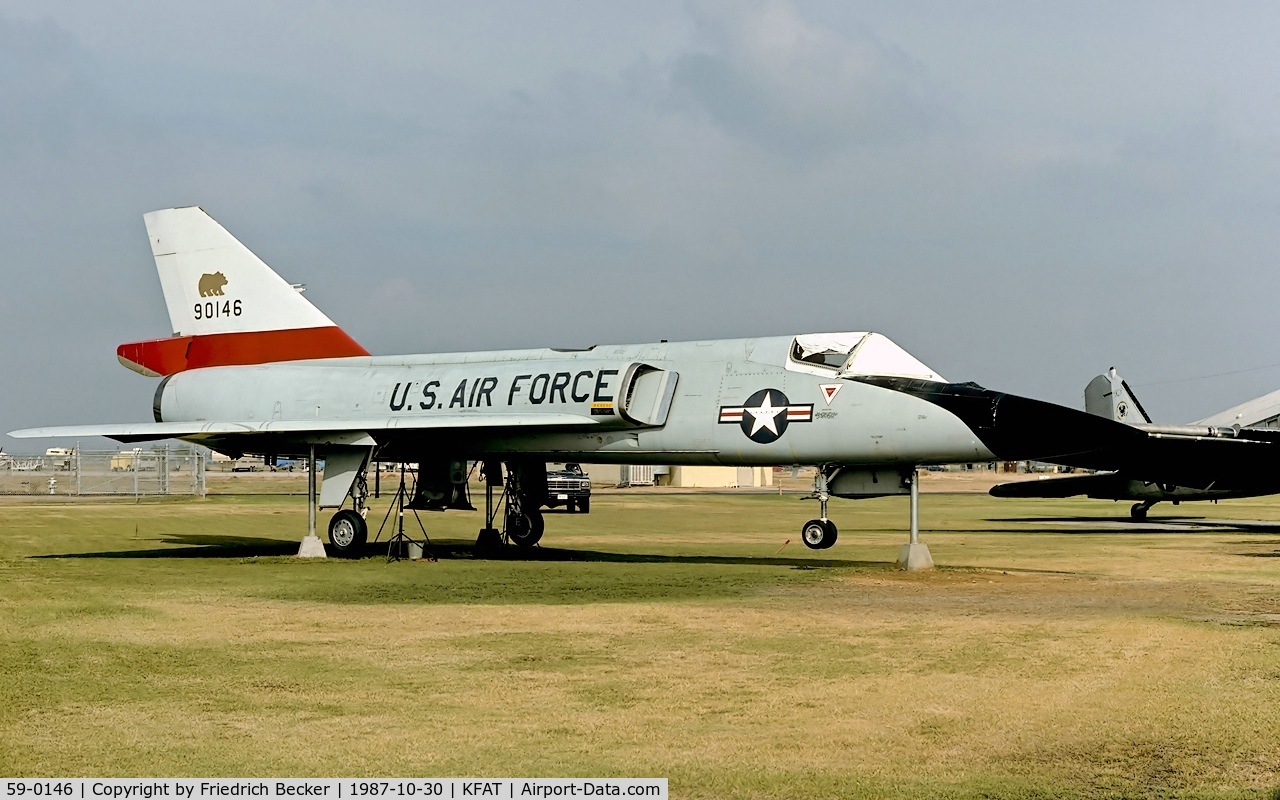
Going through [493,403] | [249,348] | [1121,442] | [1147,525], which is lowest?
[1147,525]

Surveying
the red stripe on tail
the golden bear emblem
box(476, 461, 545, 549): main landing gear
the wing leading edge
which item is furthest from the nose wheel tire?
the golden bear emblem

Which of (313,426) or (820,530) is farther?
(313,426)

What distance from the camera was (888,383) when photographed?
15.4m

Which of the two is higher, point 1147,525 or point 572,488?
point 572,488

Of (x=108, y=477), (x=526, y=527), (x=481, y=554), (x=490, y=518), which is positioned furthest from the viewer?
(x=108, y=477)

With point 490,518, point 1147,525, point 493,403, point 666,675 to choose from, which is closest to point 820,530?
point 493,403

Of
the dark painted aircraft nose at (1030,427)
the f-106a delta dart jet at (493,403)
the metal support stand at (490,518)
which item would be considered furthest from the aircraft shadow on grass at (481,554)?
the dark painted aircraft nose at (1030,427)

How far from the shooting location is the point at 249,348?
20562 millimetres

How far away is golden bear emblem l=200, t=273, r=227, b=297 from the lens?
2069cm

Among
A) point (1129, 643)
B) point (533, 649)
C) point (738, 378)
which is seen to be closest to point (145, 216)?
point (738, 378)

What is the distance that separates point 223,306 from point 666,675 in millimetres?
15071

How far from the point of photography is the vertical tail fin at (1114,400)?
3085 centimetres

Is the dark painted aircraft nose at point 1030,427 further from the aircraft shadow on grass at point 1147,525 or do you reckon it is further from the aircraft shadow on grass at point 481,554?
the aircraft shadow on grass at point 1147,525

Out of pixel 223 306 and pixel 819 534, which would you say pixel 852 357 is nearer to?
pixel 819 534
